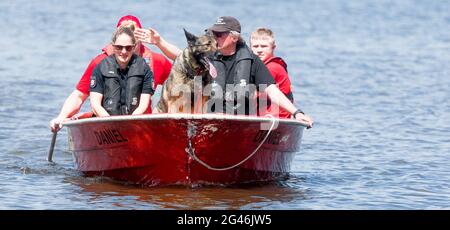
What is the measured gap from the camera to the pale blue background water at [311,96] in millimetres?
10594

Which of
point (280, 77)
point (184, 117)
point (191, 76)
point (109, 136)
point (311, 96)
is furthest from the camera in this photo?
point (311, 96)

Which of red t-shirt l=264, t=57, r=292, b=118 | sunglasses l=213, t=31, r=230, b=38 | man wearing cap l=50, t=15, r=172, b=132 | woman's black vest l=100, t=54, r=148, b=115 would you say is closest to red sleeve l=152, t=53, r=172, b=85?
man wearing cap l=50, t=15, r=172, b=132

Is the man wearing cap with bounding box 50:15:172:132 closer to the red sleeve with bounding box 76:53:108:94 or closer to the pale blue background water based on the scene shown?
the red sleeve with bounding box 76:53:108:94

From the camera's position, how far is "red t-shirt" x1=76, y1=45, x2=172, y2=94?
11.1 metres

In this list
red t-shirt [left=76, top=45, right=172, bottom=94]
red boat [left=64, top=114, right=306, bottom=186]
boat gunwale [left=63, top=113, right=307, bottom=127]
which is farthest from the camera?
red t-shirt [left=76, top=45, right=172, bottom=94]

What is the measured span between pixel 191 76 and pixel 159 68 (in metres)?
1.74

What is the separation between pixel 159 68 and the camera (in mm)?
11586

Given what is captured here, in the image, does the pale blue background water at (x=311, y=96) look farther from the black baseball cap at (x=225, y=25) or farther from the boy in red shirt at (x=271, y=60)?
the black baseball cap at (x=225, y=25)

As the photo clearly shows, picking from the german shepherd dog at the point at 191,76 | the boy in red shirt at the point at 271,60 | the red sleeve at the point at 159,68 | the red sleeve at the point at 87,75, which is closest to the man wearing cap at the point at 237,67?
the german shepherd dog at the point at 191,76

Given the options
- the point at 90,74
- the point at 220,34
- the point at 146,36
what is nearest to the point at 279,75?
the point at 220,34

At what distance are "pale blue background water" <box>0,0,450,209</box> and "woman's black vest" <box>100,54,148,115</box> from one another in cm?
79

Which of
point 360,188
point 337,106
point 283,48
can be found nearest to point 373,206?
point 360,188

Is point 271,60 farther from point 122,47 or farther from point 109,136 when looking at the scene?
point 109,136

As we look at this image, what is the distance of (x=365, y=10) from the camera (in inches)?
1476
